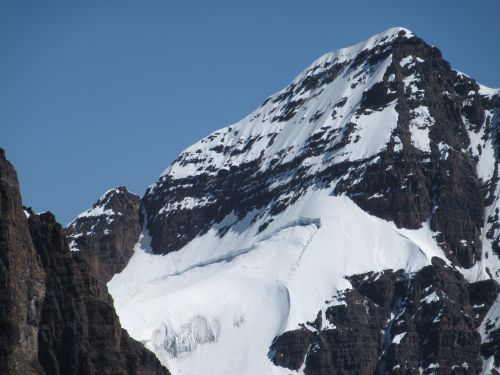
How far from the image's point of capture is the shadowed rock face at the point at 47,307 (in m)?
115

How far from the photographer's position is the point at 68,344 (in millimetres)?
122250

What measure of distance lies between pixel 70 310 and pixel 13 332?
11062 millimetres

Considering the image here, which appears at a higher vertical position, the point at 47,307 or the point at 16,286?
the point at 47,307

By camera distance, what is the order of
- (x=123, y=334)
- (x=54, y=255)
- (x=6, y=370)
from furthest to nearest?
(x=123, y=334) < (x=54, y=255) < (x=6, y=370)

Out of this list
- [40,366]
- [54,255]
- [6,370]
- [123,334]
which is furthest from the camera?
[123,334]

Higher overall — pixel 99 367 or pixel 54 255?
pixel 54 255

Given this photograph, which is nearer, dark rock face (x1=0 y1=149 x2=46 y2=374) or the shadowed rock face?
dark rock face (x1=0 y1=149 x2=46 y2=374)

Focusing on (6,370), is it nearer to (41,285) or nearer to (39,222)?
(41,285)

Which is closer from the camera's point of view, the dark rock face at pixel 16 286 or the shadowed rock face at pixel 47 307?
the dark rock face at pixel 16 286

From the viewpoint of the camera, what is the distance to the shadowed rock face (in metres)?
115

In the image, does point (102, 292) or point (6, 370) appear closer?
point (6, 370)

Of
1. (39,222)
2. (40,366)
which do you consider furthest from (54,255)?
(40,366)

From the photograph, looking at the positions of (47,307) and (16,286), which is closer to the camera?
(16,286)

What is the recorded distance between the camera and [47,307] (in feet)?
402
